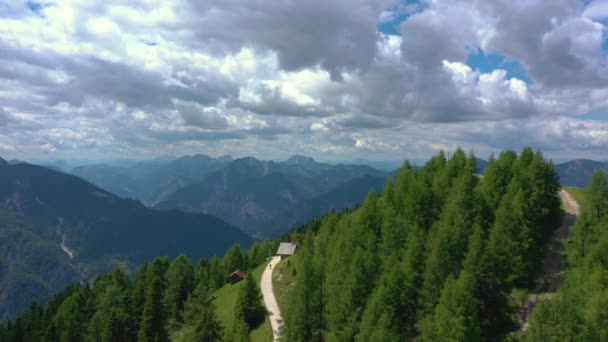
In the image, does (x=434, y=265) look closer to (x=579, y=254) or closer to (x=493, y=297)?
(x=493, y=297)

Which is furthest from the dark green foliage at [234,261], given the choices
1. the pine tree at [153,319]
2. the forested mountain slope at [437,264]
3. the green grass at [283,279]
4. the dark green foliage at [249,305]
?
the forested mountain slope at [437,264]

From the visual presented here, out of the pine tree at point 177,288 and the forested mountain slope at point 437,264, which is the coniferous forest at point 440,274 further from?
the pine tree at point 177,288

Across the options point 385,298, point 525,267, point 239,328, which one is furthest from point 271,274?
point 525,267

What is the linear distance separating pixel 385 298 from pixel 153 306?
45.4 m

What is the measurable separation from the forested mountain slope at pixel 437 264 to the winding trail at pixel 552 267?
1.32 meters

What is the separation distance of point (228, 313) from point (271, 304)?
9.91 m

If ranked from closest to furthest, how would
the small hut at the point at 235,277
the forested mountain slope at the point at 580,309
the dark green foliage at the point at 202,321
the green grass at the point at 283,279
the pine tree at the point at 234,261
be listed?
the forested mountain slope at the point at 580,309 → the dark green foliage at the point at 202,321 → the green grass at the point at 283,279 → the small hut at the point at 235,277 → the pine tree at the point at 234,261

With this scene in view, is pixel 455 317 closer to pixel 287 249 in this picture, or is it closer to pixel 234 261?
pixel 287 249

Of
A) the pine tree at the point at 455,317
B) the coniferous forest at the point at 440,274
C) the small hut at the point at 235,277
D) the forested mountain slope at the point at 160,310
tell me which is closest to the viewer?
the pine tree at the point at 455,317

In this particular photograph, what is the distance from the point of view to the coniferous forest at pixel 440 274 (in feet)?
136

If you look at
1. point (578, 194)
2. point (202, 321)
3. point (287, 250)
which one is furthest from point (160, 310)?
point (578, 194)

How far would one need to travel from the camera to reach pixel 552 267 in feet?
182

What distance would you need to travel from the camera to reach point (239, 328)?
51.2 meters

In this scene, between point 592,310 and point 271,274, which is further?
point 271,274
